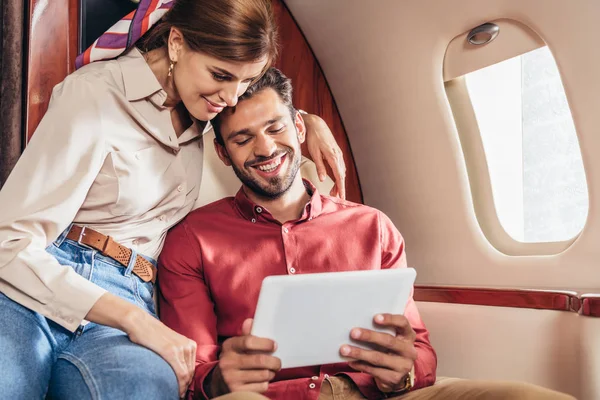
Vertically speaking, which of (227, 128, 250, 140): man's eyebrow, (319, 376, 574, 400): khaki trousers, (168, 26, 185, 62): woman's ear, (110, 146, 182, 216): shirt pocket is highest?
(168, 26, 185, 62): woman's ear

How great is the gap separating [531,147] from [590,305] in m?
0.96

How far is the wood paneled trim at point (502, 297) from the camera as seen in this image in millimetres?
1697

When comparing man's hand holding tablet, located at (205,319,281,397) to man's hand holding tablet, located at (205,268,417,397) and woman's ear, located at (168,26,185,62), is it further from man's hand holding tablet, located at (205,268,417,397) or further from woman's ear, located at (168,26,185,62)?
woman's ear, located at (168,26,185,62)

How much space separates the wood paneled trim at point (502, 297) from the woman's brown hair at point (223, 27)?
35.9 inches

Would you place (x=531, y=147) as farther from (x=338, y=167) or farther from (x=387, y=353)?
(x=387, y=353)

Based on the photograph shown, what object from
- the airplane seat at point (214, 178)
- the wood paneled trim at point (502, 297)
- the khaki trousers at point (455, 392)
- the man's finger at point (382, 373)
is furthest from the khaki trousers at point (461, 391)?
the airplane seat at point (214, 178)

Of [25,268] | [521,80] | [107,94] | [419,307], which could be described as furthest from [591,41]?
[25,268]

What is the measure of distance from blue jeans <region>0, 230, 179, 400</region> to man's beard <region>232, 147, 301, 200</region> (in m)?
0.64

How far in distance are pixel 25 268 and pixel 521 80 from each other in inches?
73.0

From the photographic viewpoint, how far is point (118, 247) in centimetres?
154

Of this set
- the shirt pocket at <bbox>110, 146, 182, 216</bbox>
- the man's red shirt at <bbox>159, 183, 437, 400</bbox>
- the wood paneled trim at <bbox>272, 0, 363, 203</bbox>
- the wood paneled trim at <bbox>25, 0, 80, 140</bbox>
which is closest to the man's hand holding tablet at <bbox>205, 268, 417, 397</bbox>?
the man's red shirt at <bbox>159, 183, 437, 400</bbox>

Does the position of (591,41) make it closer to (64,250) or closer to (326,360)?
(326,360)

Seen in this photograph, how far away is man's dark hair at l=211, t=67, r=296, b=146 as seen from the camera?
1.90 metres

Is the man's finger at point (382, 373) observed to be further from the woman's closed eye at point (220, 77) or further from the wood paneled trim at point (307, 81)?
the wood paneled trim at point (307, 81)
